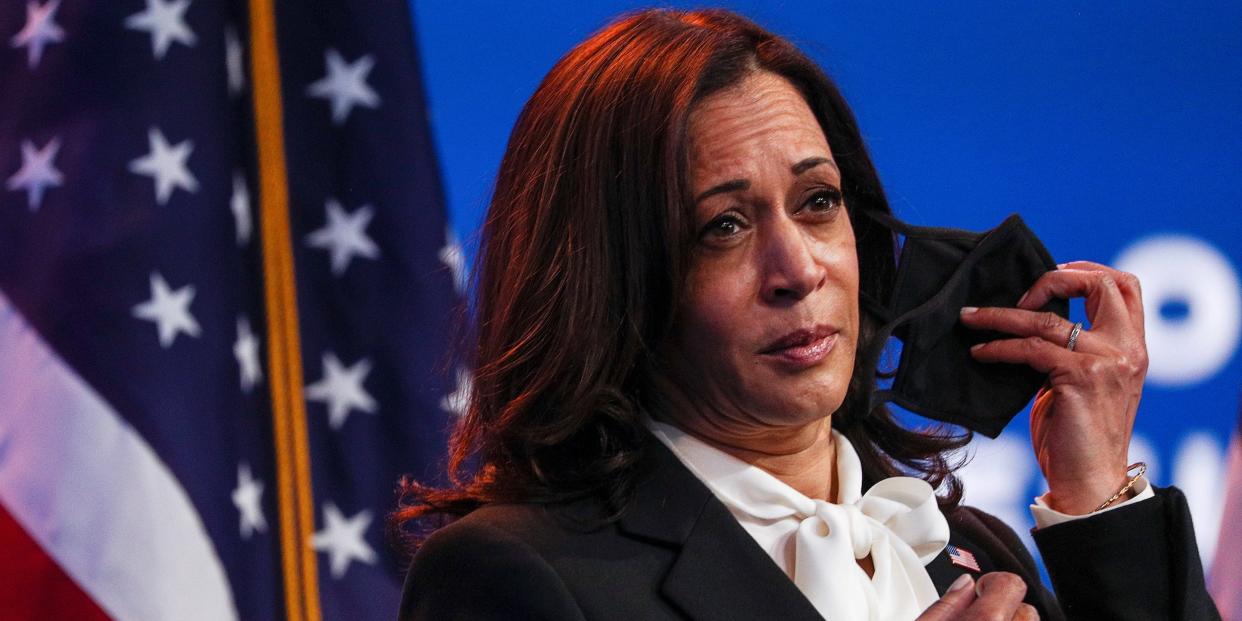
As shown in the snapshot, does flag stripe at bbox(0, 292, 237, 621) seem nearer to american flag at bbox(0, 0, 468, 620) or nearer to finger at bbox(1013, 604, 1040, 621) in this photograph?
american flag at bbox(0, 0, 468, 620)

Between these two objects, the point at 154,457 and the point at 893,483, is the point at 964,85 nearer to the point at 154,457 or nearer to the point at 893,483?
the point at 893,483

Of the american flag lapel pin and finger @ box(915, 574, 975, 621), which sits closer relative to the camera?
finger @ box(915, 574, 975, 621)

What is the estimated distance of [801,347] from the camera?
1428 mm

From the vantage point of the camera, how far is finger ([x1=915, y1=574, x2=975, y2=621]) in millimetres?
1308

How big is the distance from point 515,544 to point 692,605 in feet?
0.62

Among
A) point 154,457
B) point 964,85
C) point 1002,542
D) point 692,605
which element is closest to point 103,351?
point 154,457

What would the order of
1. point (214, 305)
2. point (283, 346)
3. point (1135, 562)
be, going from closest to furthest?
point (1135, 562) → point (214, 305) → point (283, 346)

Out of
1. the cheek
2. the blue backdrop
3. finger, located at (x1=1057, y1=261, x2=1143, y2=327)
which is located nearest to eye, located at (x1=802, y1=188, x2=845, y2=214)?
the cheek

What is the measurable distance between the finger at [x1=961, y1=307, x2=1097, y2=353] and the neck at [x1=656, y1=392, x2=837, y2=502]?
23cm

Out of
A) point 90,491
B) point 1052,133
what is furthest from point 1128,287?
point 90,491

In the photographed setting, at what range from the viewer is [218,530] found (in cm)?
228

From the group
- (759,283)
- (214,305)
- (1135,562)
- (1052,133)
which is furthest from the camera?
(1052,133)

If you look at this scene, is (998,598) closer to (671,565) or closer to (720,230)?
(671,565)

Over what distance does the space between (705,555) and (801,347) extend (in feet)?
0.79
